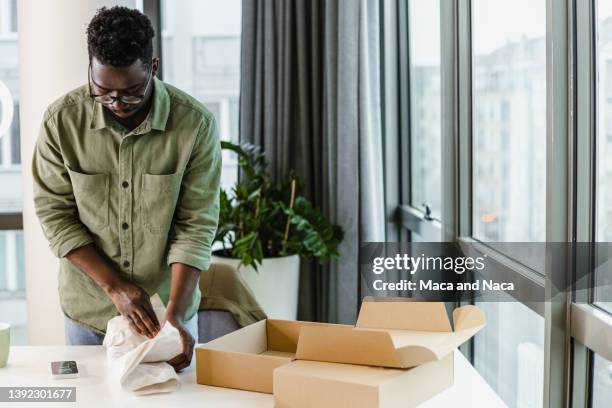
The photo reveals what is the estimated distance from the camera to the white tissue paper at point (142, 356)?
4.92 feet

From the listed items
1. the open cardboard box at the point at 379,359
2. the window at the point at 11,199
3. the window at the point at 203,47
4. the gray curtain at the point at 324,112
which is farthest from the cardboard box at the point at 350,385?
the window at the point at 11,199

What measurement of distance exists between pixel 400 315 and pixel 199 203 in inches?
26.0

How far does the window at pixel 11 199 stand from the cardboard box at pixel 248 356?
262 centimetres

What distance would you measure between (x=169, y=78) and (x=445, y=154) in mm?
1794

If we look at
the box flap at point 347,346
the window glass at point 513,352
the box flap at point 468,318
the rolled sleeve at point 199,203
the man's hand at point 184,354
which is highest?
the rolled sleeve at point 199,203

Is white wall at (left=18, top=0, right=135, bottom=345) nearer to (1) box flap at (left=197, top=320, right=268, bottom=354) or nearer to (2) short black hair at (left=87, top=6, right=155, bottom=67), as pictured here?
(2) short black hair at (left=87, top=6, right=155, bottom=67)

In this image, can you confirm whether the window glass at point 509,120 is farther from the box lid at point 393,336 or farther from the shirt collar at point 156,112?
the shirt collar at point 156,112

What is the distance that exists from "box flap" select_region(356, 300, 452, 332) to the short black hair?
0.76 metres

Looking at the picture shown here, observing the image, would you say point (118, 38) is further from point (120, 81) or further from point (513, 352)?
point (513, 352)

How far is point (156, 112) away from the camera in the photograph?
1833 millimetres

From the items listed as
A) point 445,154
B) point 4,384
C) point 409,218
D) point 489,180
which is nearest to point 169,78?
point 409,218

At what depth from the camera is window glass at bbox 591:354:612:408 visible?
1.76 m

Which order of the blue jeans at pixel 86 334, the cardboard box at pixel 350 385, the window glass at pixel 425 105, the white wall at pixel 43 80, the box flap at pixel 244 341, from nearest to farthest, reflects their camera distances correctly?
the cardboard box at pixel 350 385 → the box flap at pixel 244 341 → the blue jeans at pixel 86 334 → the white wall at pixel 43 80 → the window glass at pixel 425 105

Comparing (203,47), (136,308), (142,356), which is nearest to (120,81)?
(136,308)
